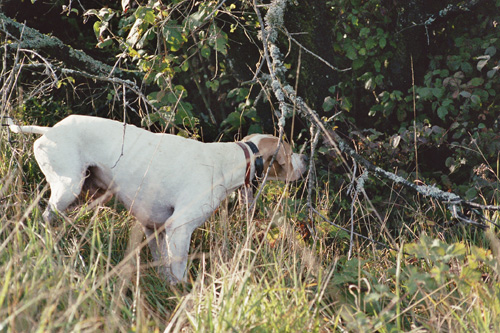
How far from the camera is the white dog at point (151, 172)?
331cm

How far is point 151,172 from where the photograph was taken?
3.45m

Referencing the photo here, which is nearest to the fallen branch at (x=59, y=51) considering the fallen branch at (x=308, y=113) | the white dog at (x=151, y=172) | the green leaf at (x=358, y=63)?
the white dog at (x=151, y=172)

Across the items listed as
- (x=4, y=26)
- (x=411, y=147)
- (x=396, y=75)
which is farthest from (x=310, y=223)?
(x=4, y=26)

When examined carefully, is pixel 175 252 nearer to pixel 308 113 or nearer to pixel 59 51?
pixel 308 113

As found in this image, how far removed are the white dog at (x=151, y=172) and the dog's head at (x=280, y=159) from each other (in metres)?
0.02

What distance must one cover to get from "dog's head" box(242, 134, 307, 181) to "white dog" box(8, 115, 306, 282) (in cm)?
2

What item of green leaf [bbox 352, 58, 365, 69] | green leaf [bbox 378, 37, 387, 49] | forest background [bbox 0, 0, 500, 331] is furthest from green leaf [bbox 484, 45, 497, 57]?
green leaf [bbox 352, 58, 365, 69]

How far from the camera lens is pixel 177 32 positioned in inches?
159

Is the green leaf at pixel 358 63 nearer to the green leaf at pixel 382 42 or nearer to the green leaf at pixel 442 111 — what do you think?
the green leaf at pixel 382 42

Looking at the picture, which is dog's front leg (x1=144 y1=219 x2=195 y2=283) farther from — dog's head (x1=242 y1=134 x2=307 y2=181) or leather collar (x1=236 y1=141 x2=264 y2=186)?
dog's head (x1=242 y1=134 x2=307 y2=181)

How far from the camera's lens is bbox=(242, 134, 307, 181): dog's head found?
12.0 feet

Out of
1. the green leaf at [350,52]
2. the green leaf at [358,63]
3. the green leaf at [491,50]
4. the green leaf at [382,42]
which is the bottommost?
the green leaf at [358,63]

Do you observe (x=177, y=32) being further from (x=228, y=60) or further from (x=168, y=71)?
(x=228, y=60)

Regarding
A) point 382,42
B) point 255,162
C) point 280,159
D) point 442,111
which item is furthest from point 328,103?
point 255,162
